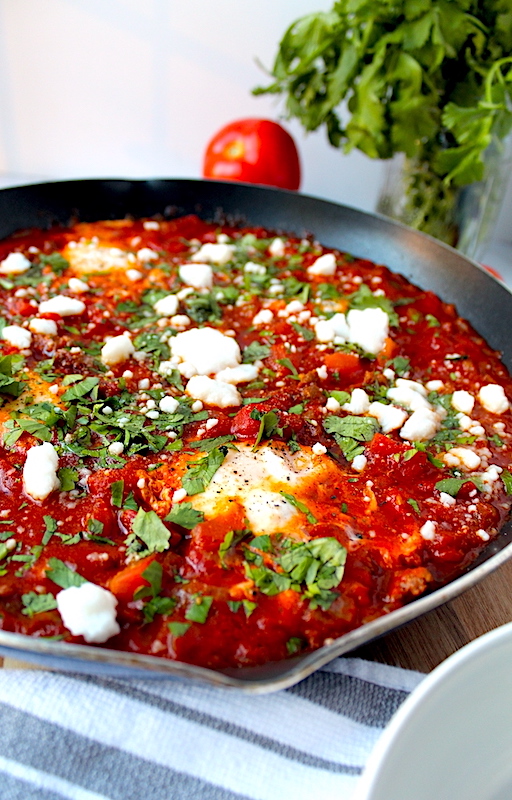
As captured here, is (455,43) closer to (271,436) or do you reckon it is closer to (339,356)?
(339,356)

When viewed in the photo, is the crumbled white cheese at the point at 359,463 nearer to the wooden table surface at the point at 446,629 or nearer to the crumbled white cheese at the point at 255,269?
the wooden table surface at the point at 446,629

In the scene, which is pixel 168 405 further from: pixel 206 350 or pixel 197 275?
pixel 197 275

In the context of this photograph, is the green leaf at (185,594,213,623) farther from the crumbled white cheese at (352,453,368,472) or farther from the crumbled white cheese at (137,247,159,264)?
the crumbled white cheese at (137,247,159,264)

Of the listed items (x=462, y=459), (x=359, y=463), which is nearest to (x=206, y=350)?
(x=359, y=463)

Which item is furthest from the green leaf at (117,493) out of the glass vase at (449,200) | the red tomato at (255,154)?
the red tomato at (255,154)

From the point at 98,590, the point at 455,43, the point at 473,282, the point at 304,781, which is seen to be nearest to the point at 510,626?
the point at 304,781

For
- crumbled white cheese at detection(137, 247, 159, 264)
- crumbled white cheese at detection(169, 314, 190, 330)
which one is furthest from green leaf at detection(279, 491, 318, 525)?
crumbled white cheese at detection(137, 247, 159, 264)
